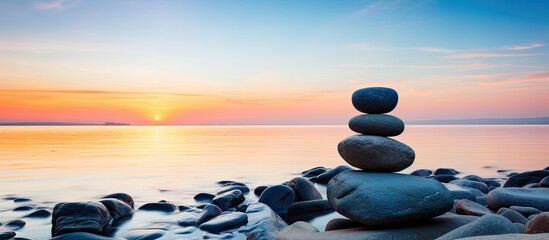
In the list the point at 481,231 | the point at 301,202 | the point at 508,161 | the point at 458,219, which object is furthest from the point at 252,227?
the point at 508,161

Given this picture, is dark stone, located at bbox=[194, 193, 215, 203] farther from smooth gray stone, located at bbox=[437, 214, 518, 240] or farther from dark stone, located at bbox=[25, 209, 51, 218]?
smooth gray stone, located at bbox=[437, 214, 518, 240]

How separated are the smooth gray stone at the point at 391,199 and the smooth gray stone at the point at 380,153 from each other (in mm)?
295

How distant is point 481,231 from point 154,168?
55.8ft

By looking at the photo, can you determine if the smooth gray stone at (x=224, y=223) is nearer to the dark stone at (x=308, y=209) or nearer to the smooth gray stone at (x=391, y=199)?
the dark stone at (x=308, y=209)

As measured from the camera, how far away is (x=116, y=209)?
9508 mm

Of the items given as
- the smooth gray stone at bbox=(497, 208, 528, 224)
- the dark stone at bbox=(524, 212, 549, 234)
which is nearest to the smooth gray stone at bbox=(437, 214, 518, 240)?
the dark stone at bbox=(524, 212, 549, 234)

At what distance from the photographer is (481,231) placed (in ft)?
15.4

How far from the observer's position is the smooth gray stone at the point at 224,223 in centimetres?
826

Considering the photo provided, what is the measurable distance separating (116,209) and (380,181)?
19.9 feet

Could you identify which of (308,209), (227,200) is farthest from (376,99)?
(227,200)

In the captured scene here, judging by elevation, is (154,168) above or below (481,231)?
below

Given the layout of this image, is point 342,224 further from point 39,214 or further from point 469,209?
point 39,214

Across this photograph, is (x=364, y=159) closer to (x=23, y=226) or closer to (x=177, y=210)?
(x=177, y=210)

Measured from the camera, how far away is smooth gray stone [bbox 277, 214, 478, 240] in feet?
19.2
